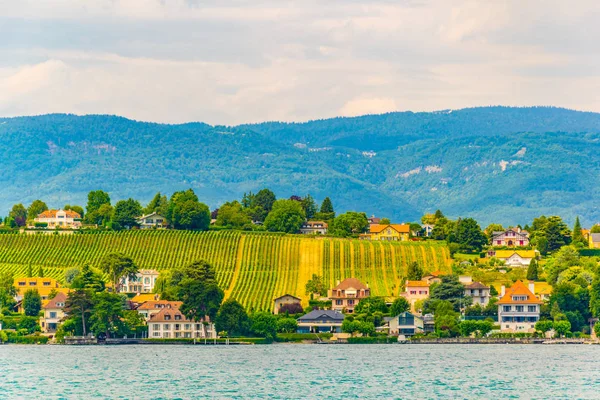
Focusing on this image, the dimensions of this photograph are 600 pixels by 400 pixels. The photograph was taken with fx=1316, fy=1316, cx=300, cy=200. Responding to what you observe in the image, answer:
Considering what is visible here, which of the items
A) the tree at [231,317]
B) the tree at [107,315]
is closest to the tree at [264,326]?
the tree at [231,317]

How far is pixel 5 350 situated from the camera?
5123 inches

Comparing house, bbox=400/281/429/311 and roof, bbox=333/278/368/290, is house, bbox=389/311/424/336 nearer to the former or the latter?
house, bbox=400/281/429/311

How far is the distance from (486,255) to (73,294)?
235 ft

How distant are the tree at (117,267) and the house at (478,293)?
42548 millimetres

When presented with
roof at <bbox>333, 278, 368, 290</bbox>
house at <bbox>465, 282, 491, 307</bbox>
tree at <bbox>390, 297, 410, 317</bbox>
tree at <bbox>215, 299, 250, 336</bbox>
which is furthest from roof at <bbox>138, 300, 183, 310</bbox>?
house at <bbox>465, 282, 491, 307</bbox>

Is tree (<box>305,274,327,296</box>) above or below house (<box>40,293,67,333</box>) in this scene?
above

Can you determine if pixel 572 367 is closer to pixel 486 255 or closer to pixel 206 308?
pixel 206 308

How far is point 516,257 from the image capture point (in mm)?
182500

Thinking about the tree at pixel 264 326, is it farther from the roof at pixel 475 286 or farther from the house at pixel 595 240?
the house at pixel 595 240

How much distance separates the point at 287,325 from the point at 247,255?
39884 millimetres

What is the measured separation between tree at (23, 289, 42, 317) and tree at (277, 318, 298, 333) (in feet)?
97.6

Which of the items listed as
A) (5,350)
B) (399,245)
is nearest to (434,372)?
(5,350)

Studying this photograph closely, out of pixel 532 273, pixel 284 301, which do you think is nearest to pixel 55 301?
pixel 284 301

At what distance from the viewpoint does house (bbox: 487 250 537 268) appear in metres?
181
